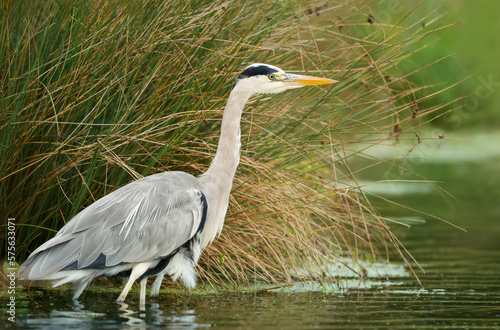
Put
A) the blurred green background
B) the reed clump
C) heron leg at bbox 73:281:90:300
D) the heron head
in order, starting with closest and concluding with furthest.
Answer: heron leg at bbox 73:281:90:300, the reed clump, the heron head, the blurred green background

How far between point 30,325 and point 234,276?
7.39 feet

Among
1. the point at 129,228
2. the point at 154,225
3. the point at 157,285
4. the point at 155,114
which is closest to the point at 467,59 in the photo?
the point at 155,114

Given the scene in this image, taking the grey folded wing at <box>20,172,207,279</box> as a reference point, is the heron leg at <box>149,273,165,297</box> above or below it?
below

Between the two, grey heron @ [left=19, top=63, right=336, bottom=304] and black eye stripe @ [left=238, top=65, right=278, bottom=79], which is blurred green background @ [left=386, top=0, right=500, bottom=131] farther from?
grey heron @ [left=19, top=63, right=336, bottom=304]

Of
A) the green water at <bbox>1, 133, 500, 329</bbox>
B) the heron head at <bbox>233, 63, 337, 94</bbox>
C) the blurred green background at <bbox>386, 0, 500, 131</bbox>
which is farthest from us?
the blurred green background at <bbox>386, 0, 500, 131</bbox>

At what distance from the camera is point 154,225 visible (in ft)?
18.1

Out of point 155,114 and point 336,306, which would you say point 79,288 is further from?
point 336,306

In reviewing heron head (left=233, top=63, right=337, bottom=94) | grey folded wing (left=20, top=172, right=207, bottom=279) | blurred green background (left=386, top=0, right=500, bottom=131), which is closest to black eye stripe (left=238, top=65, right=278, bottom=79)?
heron head (left=233, top=63, right=337, bottom=94)

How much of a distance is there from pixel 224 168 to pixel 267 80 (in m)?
0.71

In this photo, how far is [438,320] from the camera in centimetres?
509

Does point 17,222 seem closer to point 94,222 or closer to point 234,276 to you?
point 94,222

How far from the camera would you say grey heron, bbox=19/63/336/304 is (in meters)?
5.29

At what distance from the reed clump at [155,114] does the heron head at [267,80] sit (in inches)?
9.0

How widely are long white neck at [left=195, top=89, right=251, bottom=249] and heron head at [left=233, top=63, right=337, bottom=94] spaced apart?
Result: 0.07 m
